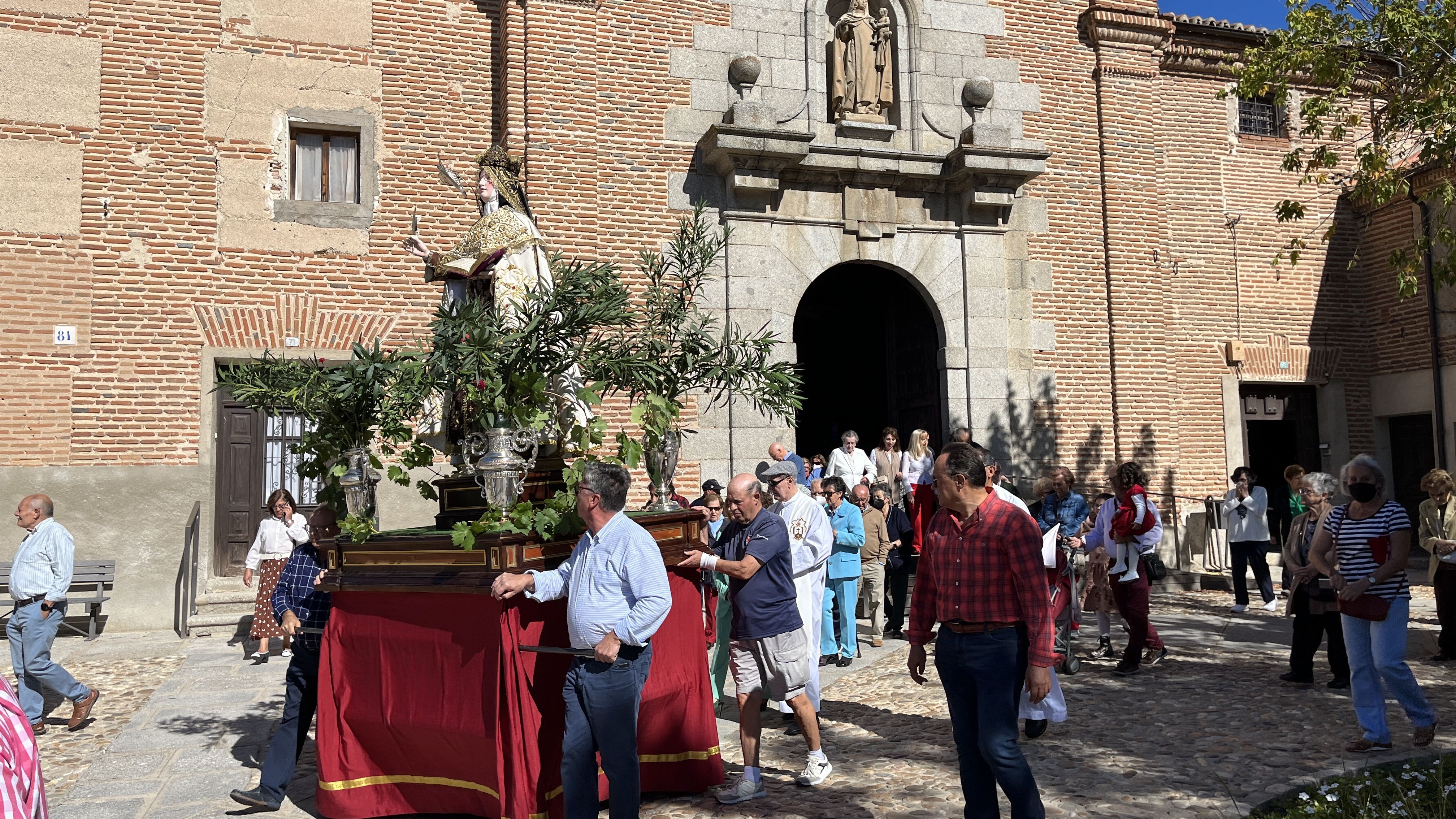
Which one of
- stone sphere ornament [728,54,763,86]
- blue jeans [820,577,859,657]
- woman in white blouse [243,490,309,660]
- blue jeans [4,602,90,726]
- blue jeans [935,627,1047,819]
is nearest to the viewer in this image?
blue jeans [935,627,1047,819]

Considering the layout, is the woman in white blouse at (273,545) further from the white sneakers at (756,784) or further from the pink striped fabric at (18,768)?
the pink striped fabric at (18,768)

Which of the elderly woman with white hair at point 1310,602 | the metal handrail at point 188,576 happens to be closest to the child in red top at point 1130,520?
the elderly woman with white hair at point 1310,602

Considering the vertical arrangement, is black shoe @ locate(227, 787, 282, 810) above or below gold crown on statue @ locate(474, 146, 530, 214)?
below

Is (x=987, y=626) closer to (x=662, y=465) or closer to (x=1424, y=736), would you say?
(x=662, y=465)

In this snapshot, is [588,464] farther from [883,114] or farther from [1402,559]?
[883,114]

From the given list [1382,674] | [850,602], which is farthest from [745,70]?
[1382,674]

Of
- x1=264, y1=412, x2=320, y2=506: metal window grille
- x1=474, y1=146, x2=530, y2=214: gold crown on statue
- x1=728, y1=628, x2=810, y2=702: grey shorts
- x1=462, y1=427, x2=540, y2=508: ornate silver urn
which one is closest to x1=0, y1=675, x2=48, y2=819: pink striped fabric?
x1=462, y1=427, x2=540, y2=508: ornate silver urn

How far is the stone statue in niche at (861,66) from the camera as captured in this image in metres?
13.7

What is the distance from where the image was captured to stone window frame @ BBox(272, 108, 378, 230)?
1238 centimetres

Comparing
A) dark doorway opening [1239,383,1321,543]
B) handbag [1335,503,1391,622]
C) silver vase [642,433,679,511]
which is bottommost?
handbag [1335,503,1391,622]

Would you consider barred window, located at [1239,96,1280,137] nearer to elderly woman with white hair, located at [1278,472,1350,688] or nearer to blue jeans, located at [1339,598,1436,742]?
elderly woman with white hair, located at [1278,472,1350,688]

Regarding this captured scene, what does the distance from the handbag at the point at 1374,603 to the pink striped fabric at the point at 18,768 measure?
655 centimetres

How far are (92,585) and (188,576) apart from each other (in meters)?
0.90

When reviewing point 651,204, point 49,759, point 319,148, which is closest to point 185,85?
point 319,148
